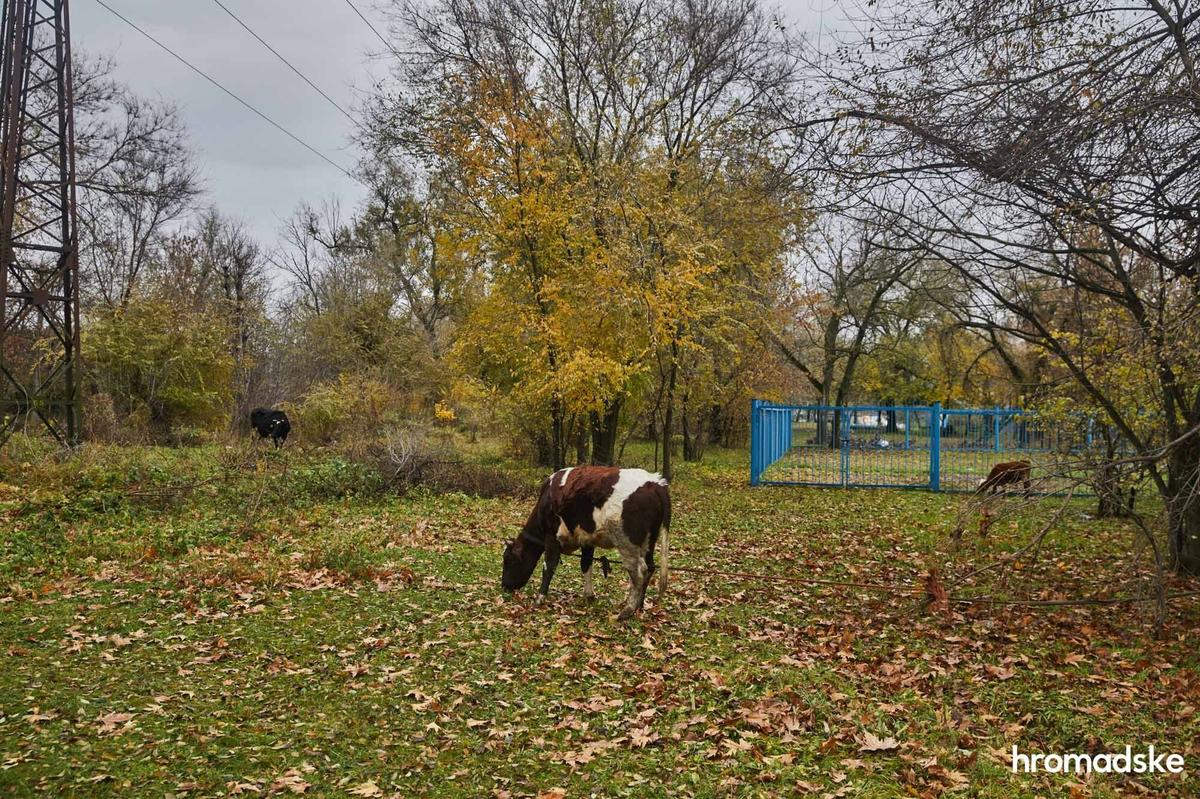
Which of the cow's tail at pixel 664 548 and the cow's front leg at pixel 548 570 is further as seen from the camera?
the cow's front leg at pixel 548 570

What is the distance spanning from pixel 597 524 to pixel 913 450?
1555 cm

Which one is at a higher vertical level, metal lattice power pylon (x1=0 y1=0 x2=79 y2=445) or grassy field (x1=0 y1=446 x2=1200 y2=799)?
metal lattice power pylon (x1=0 y1=0 x2=79 y2=445)

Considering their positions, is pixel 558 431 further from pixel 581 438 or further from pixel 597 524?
pixel 597 524

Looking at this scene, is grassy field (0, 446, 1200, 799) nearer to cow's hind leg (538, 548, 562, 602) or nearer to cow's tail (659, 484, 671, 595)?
cow's hind leg (538, 548, 562, 602)

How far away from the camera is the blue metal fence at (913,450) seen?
20312mm

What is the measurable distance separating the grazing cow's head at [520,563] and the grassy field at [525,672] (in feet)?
0.59

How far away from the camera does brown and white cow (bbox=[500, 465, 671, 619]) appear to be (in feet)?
25.6

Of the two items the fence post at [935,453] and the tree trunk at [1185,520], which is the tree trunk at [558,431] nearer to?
the fence post at [935,453]

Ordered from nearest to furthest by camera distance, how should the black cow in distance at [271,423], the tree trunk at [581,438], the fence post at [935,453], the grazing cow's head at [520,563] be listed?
the grazing cow's head at [520,563] < the tree trunk at [581,438] < the fence post at [935,453] < the black cow in distance at [271,423]

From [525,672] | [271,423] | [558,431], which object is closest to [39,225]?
[271,423]

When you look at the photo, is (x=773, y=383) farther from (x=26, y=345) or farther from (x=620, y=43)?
(x=26, y=345)

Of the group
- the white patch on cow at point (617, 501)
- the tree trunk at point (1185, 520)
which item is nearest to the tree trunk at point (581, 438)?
the white patch on cow at point (617, 501)

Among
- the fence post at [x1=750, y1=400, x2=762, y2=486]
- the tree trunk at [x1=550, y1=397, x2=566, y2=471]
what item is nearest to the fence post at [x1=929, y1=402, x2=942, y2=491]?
the fence post at [x1=750, y1=400, x2=762, y2=486]

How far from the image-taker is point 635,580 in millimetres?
7805
